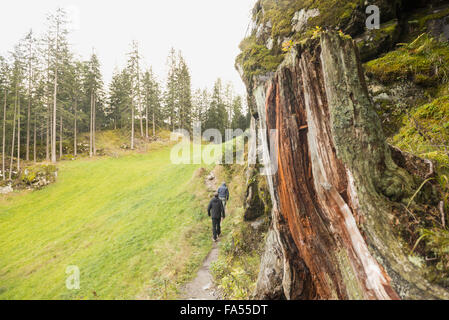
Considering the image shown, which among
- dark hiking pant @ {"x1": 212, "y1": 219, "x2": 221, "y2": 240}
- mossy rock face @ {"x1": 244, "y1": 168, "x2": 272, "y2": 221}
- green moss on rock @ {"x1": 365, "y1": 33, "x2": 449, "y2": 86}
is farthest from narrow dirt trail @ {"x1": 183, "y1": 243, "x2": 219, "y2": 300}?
green moss on rock @ {"x1": 365, "y1": 33, "x2": 449, "y2": 86}

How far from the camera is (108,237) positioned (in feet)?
35.6

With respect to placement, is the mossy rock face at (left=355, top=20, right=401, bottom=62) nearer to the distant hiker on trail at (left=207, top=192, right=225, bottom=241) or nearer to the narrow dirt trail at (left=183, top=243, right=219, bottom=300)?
the distant hiker on trail at (left=207, top=192, right=225, bottom=241)

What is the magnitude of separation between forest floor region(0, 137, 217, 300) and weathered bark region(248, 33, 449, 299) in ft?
16.1

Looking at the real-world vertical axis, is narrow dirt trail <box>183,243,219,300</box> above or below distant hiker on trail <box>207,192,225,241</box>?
below

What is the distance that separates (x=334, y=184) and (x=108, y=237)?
12064mm

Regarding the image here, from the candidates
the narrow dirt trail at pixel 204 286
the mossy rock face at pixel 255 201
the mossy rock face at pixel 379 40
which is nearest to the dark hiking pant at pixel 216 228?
the narrow dirt trail at pixel 204 286

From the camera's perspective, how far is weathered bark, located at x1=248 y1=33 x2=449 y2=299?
206 cm

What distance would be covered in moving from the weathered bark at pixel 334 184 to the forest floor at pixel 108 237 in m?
4.89

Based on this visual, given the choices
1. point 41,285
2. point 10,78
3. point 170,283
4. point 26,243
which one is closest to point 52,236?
point 26,243

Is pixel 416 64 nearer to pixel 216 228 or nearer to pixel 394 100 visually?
pixel 394 100

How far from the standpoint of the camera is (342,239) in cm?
241

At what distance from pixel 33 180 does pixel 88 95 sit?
20.7 m

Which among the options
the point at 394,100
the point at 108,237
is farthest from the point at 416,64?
the point at 108,237

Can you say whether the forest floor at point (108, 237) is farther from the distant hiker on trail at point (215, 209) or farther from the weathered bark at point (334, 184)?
the weathered bark at point (334, 184)
